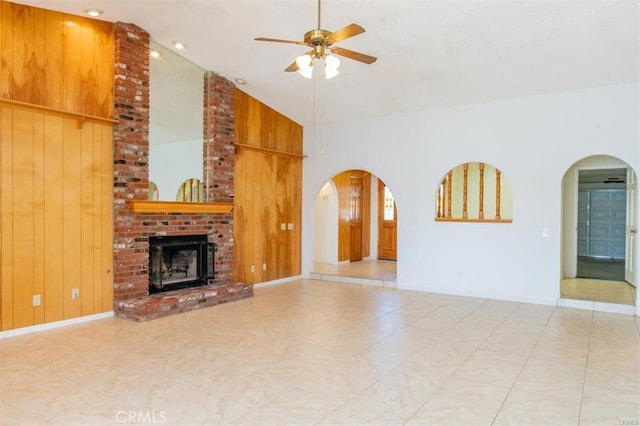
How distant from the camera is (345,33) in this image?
11.0 feet

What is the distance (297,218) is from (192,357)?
4.73 m

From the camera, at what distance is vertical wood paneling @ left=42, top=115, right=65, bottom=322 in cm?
482

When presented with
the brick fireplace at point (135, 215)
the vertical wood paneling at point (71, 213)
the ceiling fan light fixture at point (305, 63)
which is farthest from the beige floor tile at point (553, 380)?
the vertical wood paneling at point (71, 213)

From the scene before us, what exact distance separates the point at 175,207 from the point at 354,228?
552 cm

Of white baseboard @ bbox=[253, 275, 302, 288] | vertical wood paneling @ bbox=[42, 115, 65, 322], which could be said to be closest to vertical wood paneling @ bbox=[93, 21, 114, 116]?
vertical wood paneling @ bbox=[42, 115, 65, 322]

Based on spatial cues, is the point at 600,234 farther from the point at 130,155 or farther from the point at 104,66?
the point at 104,66

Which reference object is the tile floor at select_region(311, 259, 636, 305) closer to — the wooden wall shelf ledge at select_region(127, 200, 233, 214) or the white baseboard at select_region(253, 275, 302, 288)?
the white baseboard at select_region(253, 275, 302, 288)

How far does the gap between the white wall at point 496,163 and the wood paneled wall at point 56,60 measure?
417 cm

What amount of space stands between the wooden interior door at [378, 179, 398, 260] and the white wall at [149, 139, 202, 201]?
18.6 ft

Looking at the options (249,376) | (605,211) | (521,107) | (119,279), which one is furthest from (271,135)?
(605,211)

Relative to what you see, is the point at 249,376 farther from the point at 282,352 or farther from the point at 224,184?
the point at 224,184

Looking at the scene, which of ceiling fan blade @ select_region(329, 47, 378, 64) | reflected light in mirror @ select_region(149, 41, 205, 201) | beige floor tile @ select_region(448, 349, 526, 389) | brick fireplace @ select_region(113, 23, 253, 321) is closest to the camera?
beige floor tile @ select_region(448, 349, 526, 389)

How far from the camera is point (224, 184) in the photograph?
6.82 m

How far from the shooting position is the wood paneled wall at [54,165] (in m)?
4.52
